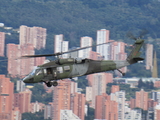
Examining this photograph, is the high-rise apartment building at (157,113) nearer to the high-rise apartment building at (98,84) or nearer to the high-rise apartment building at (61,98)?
the high-rise apartment building at (61,98)

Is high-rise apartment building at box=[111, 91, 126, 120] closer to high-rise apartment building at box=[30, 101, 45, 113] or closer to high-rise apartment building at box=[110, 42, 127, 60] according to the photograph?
high-rise apartment building at box=[30, 101, 45, 113]

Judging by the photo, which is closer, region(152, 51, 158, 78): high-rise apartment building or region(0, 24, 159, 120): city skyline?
region(0, 24, 159, 120): city skyline

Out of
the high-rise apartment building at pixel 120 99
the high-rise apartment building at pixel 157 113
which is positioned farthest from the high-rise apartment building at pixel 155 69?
the high-rise apartment building at pixel 157 113

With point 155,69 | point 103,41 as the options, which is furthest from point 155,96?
point 103,41

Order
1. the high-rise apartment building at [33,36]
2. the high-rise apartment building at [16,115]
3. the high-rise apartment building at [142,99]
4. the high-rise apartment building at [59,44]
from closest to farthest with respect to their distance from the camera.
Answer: the high-rise apartment building at [16,115]
the high-rise apartment building at [142,99]
the high-rise apartment building at [59,44]
the high-rise apartment building at [33,36]

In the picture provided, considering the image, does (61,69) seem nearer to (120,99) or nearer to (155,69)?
(120,99)

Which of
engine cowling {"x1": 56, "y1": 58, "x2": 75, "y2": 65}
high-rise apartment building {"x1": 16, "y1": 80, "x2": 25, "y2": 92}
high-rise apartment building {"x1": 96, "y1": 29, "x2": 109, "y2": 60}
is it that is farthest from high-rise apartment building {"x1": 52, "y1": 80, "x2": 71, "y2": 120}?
engine cowling {"x1": 56, "y1": 58, "x2": 75, "y2": 65}
